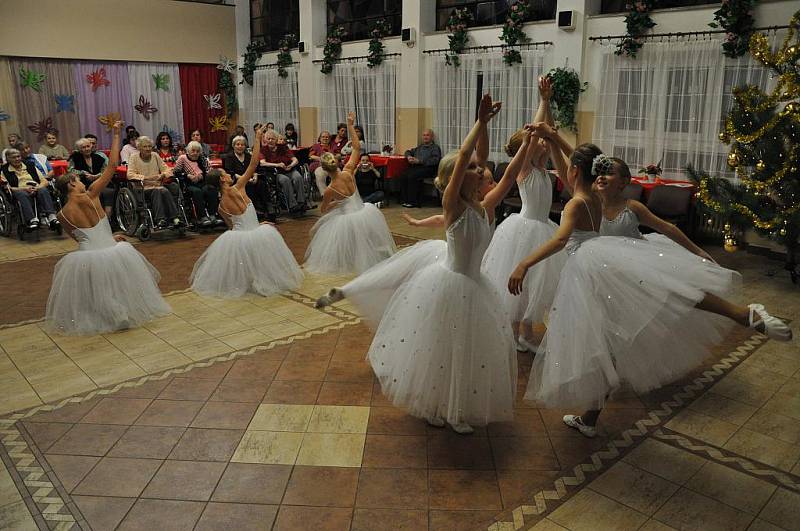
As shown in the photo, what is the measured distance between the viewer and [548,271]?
420 cm

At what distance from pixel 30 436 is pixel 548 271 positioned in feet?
10.8

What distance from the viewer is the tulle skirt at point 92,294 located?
488cm

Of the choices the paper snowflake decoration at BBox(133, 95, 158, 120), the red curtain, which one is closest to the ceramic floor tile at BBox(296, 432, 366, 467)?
the paper snowflake decoration at BBox(133, 95, 158, 120)

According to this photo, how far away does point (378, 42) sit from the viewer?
11.2 m

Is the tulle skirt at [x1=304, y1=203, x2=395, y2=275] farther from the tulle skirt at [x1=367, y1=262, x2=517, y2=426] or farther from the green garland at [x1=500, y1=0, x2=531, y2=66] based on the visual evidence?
the green garland at [x1=500, y1=0, x2=531, y2=66]

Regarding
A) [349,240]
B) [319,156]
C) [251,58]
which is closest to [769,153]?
[349,240]

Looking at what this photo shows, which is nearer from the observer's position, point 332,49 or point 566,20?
point 566,20

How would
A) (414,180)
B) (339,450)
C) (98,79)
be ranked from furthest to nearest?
(98,79), (414,180), (339,450)

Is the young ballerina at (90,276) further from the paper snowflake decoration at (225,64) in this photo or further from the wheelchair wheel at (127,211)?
the paper snowflake decoration at (225,64)

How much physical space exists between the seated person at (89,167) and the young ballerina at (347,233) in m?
3.51

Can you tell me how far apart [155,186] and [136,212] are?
44 cm

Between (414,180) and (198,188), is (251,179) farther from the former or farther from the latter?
(414,180)

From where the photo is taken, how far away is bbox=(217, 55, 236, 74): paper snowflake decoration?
1441 centimetres

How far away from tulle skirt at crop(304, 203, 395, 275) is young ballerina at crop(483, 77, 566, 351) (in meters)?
2.36
